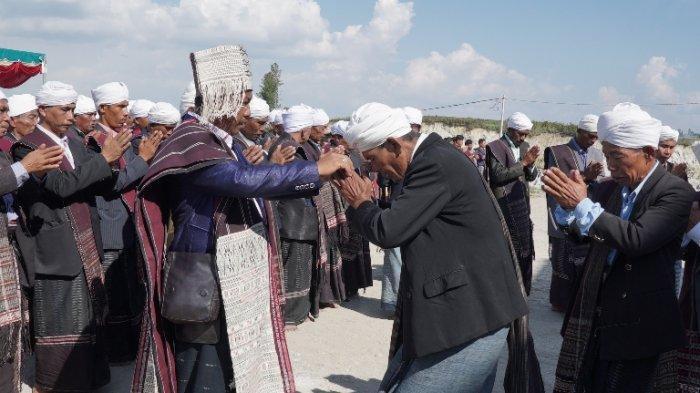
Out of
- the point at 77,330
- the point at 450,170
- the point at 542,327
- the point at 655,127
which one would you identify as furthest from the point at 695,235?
the point at 77,330

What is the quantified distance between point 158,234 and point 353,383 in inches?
98.6

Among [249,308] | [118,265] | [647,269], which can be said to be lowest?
[118,265]

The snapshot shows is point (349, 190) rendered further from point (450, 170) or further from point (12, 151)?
point (12, 151)

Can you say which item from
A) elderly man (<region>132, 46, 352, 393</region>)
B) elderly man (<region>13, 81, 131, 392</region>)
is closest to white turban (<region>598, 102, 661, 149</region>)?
elderly man (<region>132, 46, 352, 393</region>)

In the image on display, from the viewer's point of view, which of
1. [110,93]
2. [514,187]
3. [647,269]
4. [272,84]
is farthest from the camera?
[272,84]

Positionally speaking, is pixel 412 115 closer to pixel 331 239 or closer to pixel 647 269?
pixel 331 239

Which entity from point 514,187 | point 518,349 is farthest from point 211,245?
point 514,187

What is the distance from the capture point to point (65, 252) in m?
4.12

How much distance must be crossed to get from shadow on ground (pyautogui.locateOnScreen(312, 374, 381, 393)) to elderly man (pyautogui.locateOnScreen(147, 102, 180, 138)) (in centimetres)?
244

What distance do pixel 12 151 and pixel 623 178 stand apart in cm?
360

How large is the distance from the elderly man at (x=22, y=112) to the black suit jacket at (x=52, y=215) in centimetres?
103

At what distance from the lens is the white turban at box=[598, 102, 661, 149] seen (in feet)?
9.95

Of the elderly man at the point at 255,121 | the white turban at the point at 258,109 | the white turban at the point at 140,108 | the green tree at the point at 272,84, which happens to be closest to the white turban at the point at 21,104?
the elderly man at the point at 255,121

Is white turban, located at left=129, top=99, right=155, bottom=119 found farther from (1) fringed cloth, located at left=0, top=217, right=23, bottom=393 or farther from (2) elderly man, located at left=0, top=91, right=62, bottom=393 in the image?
(1) fringed cloth, located at left=0, top=217, right=23, bottom=393
